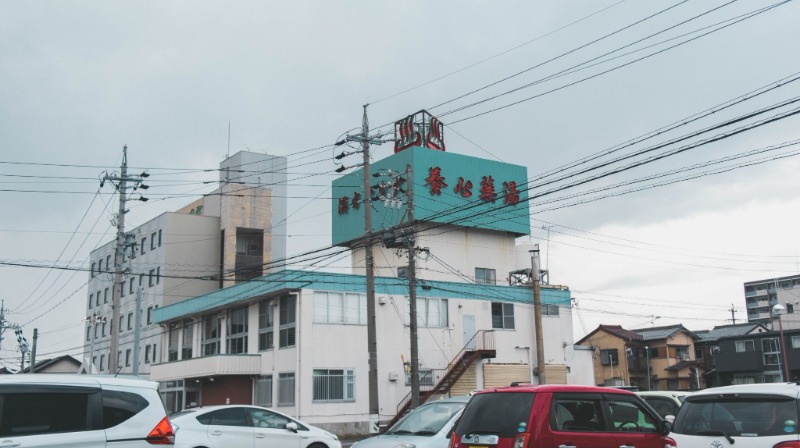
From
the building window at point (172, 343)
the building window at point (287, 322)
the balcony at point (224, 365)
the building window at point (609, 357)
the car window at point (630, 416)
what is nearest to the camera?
the car window at point (630, 416)

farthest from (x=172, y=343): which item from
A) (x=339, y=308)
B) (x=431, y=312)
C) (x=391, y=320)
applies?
(x=431, y=312)

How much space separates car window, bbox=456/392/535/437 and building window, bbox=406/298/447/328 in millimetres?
28938

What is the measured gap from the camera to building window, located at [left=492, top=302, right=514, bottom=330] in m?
42.3

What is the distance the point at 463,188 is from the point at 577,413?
36.3m

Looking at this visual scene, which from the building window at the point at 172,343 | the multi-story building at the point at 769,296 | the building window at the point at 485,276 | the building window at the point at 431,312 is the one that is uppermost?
the multi-story building at the point at 769,296

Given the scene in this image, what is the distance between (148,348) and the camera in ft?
220

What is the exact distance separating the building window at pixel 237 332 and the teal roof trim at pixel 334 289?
84 centimetres

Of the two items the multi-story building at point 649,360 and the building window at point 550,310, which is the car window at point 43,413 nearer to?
the building window at point 550,310

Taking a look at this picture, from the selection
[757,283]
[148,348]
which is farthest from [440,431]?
[757,283]

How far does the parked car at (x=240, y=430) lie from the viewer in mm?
14289

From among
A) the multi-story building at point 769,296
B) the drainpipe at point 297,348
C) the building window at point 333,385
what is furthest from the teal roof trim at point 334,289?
the multi-story building at point 769,296

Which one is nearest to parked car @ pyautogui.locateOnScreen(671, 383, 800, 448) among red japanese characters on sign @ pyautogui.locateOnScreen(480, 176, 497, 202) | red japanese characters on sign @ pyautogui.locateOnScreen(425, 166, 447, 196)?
red japanese characters on sign @ pyautogui.locateOnScreen(425, 166, 447, 196)

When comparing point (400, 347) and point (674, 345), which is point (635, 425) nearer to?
point (400, 347)

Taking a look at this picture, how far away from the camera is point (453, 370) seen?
38.1 m
